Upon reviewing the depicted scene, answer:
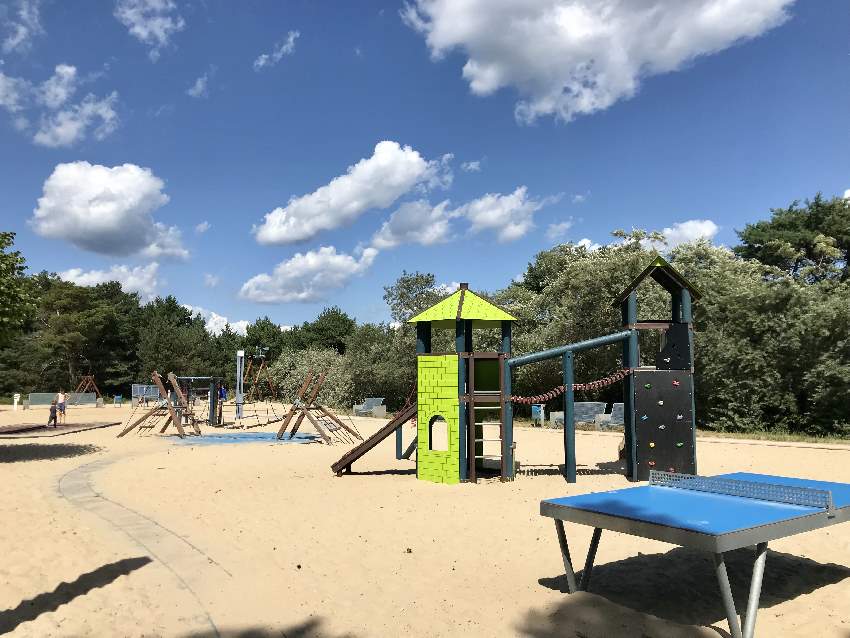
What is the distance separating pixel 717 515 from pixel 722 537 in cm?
103

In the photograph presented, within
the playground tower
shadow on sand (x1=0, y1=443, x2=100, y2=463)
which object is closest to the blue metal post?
the playground tower

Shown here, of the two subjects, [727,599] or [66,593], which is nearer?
[727,599]

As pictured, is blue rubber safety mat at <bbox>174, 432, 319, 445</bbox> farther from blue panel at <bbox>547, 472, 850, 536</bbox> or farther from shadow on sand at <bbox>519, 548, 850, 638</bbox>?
blue panel at <bbox>547, 472, 850, 536</bbox>

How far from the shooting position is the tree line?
2589cm

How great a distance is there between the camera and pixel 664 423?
14.0m

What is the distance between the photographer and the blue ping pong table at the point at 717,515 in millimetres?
5070

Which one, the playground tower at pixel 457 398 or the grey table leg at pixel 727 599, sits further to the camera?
the playground tower at pixel 457 398

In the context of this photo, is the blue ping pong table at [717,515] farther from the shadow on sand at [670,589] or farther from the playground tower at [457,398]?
the playground tower at [457,398]

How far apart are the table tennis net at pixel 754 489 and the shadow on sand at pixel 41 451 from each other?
17.4 metres

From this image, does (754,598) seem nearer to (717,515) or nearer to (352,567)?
(717,515)

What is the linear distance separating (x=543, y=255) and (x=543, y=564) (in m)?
46.7

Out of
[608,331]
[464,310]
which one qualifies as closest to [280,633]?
[464,310]

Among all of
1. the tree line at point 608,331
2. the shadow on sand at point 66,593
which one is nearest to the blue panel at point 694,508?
the shadow on sand at point 66,593

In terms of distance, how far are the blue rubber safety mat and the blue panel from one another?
19.4m
